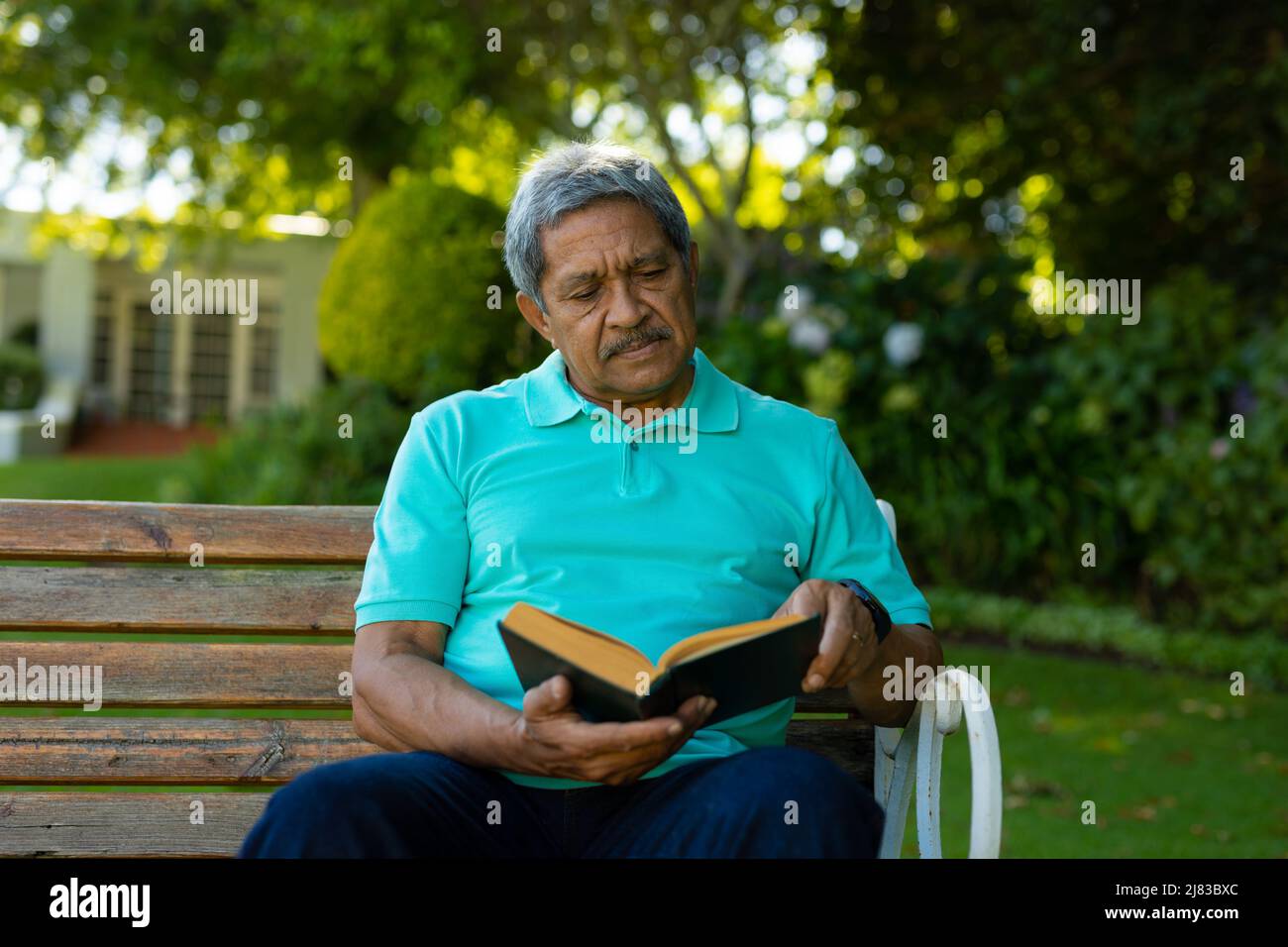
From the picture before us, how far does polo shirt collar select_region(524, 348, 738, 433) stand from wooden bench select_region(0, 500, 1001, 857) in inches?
18.2

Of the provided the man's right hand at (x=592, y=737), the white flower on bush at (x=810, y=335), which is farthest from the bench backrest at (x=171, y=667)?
the white flower on bush at (x=810, y=335)

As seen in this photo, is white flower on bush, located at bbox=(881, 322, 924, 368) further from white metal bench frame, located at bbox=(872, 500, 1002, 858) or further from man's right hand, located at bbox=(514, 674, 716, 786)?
man's right hand, located at bbox=(514, 674, 716, 786)

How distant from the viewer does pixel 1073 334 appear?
8602mm

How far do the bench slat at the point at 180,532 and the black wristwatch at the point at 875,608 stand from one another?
3.29 feet

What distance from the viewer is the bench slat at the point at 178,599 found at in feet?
9.00

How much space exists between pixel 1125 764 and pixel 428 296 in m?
5.27

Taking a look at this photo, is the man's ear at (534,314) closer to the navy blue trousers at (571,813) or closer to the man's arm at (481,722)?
the man's arm at (481,722)

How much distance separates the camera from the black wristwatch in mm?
2371

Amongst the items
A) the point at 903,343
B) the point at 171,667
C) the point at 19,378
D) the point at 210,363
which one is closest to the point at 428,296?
the point at 903,343

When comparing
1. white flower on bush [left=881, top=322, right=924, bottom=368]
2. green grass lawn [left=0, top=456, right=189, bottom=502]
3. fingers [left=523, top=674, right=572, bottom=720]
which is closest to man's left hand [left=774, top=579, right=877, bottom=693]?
fingers [left=523, top=674, right=572, bottom=720]

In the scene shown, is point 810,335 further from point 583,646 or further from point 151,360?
point 151,360
